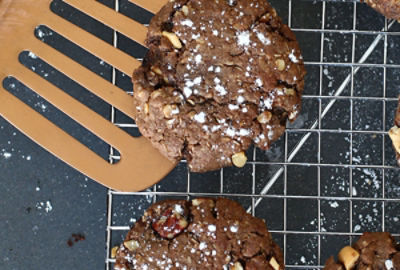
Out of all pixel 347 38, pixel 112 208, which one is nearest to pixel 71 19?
pixel 112 208

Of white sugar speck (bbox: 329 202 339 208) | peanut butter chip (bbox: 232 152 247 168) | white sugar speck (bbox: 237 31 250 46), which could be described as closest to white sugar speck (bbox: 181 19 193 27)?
white sugar speck (bbox: 237 31 250 46)

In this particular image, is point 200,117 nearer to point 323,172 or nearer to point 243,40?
point 243,40

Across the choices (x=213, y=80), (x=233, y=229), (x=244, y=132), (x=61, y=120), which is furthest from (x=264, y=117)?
(x=61, y=120)

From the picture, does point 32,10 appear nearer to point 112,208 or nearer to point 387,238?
point 112,208

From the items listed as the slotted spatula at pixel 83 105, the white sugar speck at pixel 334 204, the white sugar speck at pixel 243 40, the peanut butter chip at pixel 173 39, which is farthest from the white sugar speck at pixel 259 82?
the white sugar speck at pixel 334 204

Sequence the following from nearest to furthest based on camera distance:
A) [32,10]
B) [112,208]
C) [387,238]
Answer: [387,238]
[32,10]
[112,208]

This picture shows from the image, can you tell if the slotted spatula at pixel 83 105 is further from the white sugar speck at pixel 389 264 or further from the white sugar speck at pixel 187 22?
the white sugar speck at pixel 389 264
